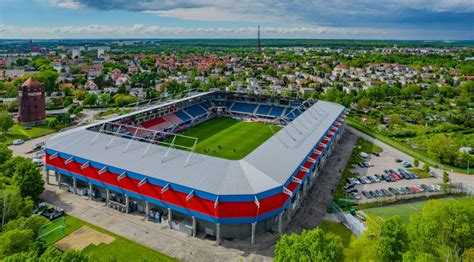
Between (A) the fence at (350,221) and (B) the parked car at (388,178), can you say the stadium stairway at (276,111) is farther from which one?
(A) the fence at (350,221)

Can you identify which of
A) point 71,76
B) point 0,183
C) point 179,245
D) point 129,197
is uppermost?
point 71,76

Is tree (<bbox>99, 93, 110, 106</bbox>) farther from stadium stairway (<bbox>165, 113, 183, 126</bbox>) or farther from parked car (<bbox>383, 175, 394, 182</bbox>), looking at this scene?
parked car (<bbox>383, 175, 394, 182</bbox>)

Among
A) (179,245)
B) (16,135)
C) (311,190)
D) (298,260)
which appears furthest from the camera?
A: (16,135)

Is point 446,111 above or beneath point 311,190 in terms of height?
above

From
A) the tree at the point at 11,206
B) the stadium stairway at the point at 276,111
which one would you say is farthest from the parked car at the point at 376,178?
the tree at the point at 11,206

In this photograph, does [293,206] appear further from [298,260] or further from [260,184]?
[298,260]

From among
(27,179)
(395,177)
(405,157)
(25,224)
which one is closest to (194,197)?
(25,224)

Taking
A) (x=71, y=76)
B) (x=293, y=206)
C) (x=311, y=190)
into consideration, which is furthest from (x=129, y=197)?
(x=71, y=76)

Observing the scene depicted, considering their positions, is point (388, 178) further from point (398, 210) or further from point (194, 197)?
point (194, 197)
